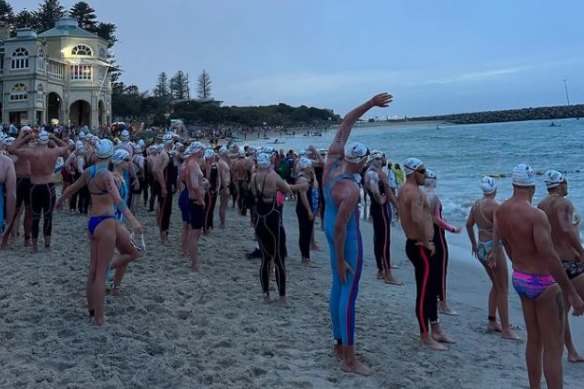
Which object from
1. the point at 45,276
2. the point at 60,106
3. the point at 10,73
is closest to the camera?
the point at 45,276

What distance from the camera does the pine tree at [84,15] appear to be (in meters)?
71.7

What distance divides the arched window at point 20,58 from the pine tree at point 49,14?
33700mm

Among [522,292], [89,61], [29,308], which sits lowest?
[29,308]

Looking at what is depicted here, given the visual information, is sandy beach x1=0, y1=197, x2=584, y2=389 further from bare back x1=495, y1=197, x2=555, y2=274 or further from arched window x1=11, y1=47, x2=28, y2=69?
arched window x1=11, y1=47, x2=28, y2=69

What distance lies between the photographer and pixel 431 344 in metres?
A: 5.52

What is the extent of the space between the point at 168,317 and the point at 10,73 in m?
41.0

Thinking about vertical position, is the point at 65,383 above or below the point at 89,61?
below

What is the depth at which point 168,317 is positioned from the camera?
585cm

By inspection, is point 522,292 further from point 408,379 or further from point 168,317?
point 168,317

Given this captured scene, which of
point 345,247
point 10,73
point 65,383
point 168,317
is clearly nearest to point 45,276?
point 168,317

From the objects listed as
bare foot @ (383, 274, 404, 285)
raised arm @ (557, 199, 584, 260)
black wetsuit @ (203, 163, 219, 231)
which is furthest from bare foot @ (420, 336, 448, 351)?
black wetsuit @ (203, 163, 219, 231)

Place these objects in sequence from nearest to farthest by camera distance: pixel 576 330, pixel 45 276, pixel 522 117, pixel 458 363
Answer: pixel 458 363 < pixel 576 330 < pixel 45 276 < pixel 522 117

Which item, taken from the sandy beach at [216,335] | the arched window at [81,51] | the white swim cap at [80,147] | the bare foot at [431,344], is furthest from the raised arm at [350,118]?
the arched window at [81,51]

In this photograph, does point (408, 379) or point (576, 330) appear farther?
point (576, 330)
